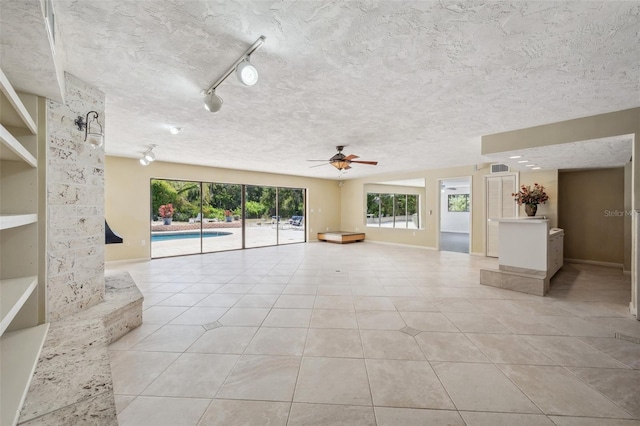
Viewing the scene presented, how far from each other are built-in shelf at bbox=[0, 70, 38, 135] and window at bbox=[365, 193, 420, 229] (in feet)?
29.9

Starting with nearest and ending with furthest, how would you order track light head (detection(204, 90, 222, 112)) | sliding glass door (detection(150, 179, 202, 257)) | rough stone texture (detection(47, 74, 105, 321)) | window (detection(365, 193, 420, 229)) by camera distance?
rough stone texture (detection(47, 74, 105, 321))
track light head (detection(204, 90, 222, 112))
sliding glass door (detection(150, 179, 202, 257))
window (detection(365, 193, 420, 229))

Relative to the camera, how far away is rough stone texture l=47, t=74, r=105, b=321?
6.92ft

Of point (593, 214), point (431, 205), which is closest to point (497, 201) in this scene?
point (431, 205)

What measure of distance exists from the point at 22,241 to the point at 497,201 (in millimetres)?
8189

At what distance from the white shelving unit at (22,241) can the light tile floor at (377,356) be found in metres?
0.60

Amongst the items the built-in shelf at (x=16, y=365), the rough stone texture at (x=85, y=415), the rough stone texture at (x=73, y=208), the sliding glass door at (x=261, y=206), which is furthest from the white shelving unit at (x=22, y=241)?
the sliding glass door at (x=261, y=206)

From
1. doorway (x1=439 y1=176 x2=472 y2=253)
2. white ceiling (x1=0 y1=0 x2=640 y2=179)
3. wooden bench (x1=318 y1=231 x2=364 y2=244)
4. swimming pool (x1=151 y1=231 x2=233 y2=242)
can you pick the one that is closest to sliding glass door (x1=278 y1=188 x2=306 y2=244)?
wooden bench (x1=318 y1=231 x2=364 y2=244)

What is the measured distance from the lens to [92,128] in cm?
239

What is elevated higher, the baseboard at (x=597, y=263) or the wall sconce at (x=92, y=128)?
the wall sconce at (x=92, y=128)

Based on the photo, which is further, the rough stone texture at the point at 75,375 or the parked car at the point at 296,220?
the parked car at the point at 296,220

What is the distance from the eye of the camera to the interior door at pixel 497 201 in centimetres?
630

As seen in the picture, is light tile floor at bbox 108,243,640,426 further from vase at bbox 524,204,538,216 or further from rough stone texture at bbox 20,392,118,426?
vase at bbox 524,204,538,216

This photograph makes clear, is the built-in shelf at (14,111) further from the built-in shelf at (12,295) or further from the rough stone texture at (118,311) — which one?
the rough stone texture at (118,311)

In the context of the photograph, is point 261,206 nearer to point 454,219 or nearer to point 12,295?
point 12,295
